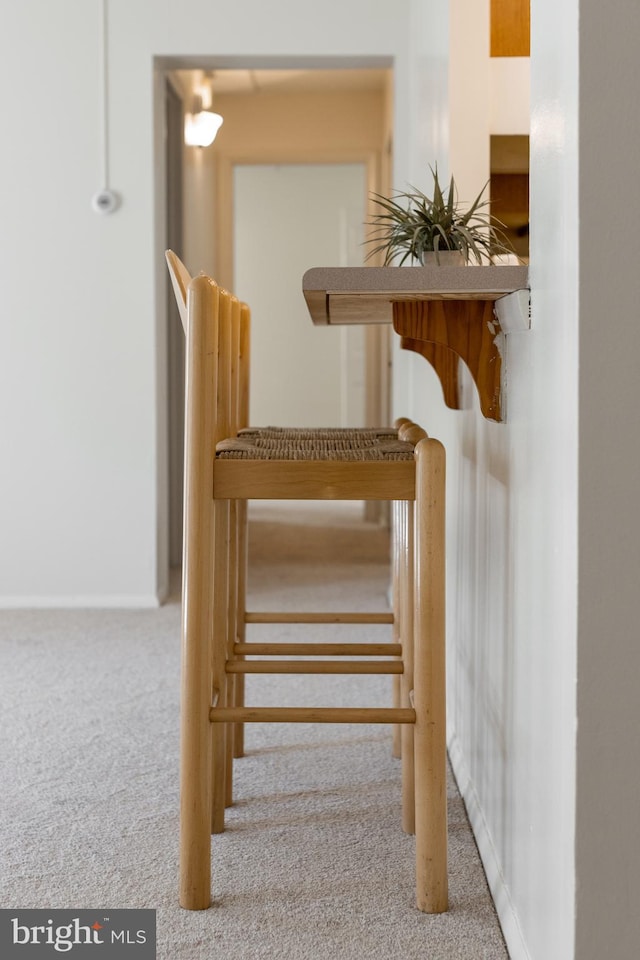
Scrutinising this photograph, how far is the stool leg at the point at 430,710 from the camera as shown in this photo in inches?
60.6

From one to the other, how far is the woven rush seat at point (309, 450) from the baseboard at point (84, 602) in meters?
2.13

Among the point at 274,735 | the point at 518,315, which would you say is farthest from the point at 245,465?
the point at 274,735

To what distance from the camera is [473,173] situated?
7.57 feet

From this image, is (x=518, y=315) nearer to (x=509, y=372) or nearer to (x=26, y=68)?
(x=509, y=372)

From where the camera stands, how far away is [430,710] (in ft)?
5.08

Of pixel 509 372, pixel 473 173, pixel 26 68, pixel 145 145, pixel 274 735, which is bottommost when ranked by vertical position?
pixel 274 735

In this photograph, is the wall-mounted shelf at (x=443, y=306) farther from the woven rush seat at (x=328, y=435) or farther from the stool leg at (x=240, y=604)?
the stool leg at (x=240, y=604)

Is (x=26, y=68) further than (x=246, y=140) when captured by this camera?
No

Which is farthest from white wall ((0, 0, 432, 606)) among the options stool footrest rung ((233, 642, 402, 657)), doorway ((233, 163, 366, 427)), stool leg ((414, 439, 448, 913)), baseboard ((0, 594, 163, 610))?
doorway ((233, 163, 366, 427))

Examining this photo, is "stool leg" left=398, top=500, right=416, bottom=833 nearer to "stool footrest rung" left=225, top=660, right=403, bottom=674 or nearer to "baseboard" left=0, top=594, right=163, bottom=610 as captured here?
"stool footrest rung" left=225, top=660, right=403, bottom=674

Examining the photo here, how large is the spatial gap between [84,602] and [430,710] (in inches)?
97.9

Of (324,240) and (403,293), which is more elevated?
(324,240)

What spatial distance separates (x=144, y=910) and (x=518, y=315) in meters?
1.02

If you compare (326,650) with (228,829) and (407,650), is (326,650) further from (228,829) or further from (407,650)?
(228,829)
